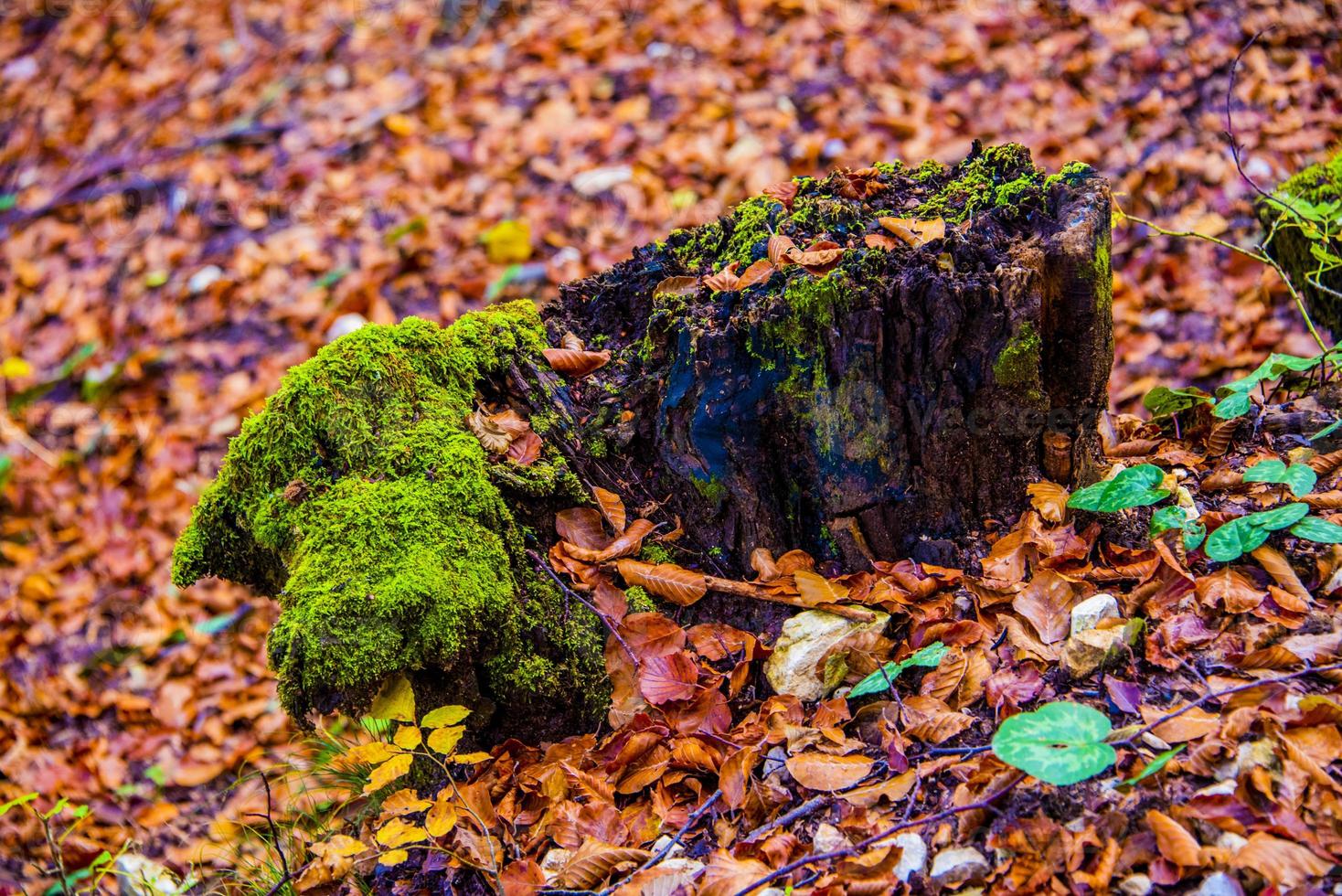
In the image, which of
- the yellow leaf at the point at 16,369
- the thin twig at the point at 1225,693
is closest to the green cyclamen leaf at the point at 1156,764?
the thin twig at the point at 1225,693

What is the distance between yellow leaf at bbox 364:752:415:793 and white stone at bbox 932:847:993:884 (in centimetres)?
102

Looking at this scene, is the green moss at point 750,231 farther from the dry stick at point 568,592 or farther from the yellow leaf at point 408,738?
the yellow leaf at point 408,738

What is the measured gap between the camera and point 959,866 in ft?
4.77

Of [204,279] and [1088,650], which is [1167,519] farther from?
[204,279]

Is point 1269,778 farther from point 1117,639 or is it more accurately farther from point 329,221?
point 329,221

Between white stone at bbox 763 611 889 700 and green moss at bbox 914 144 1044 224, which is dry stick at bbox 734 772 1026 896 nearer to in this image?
white stone at bbox 763 611 889 700

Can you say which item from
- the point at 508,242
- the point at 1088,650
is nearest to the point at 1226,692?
the point at 1088,650

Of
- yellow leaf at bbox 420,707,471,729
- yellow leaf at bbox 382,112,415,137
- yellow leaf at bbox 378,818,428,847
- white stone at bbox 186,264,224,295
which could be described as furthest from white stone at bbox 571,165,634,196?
yellow leaf at bbox 378,818,428,847

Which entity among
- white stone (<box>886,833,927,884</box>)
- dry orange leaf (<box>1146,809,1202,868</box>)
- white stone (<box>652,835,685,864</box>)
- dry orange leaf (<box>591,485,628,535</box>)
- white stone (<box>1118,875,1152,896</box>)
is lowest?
white stone (<box>652,835,685,864</box>)

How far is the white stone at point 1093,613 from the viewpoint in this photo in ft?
5.67

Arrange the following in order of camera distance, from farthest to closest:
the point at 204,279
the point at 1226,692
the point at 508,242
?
1. the point at 204,279
2. the point at 508,242
3. the point at 1226,692

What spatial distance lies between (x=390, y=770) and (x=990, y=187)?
1.82 meters

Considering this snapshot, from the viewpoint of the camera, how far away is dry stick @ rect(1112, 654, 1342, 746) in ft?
4.89

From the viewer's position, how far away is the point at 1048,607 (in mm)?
1828
